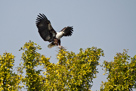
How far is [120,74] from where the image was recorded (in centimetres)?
2239

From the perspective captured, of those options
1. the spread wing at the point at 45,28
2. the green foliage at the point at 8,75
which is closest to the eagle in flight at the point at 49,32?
the spread wing at the point at 45,28

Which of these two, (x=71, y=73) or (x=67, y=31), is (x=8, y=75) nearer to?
(x=71, y=73)

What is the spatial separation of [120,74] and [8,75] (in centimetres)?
796

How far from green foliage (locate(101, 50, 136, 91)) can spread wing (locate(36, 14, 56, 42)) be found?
7.34 meters

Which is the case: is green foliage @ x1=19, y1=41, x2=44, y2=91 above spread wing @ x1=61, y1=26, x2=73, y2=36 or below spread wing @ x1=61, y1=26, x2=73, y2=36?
below

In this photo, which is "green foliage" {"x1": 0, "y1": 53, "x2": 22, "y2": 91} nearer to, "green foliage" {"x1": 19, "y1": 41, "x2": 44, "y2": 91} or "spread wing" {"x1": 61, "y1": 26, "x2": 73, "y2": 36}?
"green foliage" {"x1": 19, "y1": 41, "x2": 44, "y2": 91}

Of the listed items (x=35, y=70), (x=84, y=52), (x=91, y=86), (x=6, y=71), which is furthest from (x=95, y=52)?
(x=6, y=71)

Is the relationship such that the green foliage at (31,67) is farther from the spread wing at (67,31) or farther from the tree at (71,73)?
the spread wing at (67,31)

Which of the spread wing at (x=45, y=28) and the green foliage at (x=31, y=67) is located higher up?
the spread wing at (x=45, y=28)

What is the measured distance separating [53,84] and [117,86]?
4.58 meters

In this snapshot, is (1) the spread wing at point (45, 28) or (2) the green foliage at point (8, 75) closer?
(2) the green foliage at point (8, 75)

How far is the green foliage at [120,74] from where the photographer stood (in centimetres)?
2220

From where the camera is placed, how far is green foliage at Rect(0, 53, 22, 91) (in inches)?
878

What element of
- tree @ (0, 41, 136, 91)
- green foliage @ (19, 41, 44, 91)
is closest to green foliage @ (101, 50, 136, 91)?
tree @ (0, 41, 136, 91)
